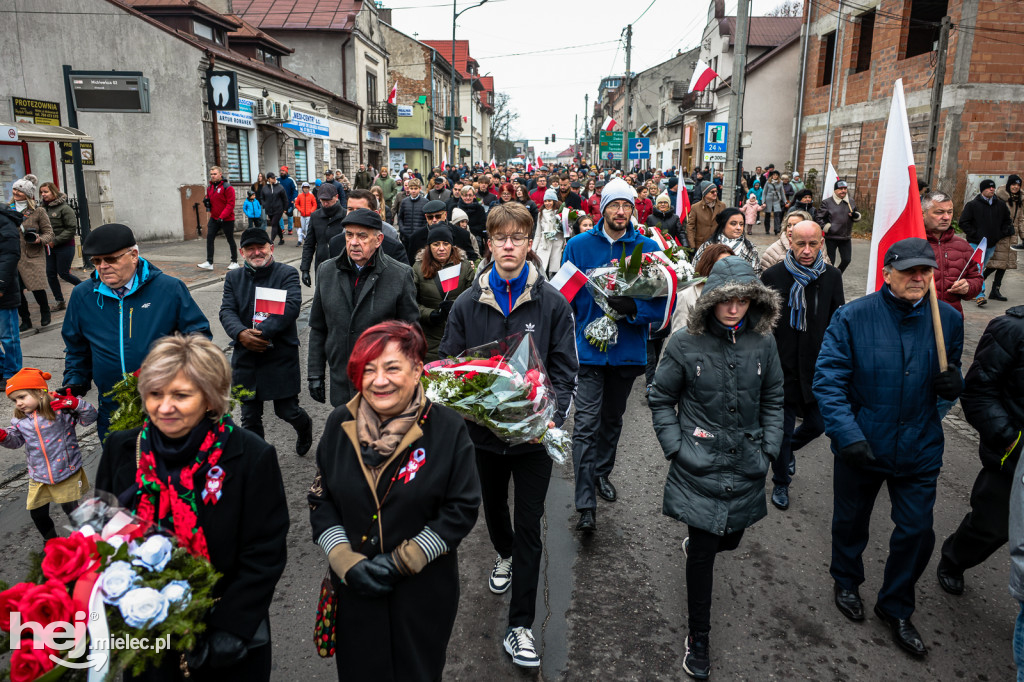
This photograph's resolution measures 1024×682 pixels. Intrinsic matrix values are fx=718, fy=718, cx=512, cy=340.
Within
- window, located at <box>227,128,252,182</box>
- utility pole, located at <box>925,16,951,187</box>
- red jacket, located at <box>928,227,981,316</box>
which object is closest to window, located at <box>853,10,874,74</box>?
→ utility pole, located at <box>925,16,951,187</box>

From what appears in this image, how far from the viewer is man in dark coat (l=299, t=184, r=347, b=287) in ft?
29.0

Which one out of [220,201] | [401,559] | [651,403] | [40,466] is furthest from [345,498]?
[220,201]

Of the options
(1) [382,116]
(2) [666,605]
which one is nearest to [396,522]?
(2) [666,605]

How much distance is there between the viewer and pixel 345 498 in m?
2.43

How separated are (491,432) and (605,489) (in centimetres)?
202

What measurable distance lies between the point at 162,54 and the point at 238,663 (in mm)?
21006

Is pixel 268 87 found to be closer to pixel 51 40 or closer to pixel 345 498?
pixel 51 40

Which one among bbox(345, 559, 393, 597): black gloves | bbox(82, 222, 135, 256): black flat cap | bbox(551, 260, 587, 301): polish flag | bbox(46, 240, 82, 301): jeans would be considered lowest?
bbox(345, 559, 393, 597): black gloves

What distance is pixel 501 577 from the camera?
3.96m

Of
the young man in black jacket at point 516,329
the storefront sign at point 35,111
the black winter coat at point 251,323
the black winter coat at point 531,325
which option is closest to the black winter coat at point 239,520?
the young man in black jacket at point 516,329

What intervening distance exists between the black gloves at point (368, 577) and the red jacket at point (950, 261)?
15.4 ft

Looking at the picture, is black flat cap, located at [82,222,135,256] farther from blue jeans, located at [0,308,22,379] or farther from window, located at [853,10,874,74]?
window, located at [853,10,874,74]

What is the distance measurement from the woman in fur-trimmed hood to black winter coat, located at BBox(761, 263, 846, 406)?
1.58m

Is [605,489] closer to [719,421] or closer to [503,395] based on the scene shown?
[719,421]
